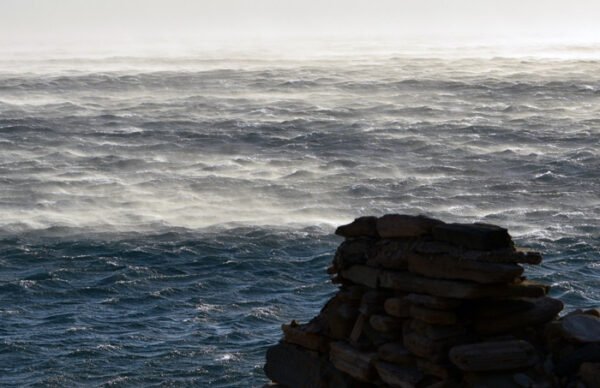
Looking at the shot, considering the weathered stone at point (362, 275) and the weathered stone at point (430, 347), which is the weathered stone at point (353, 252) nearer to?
the weathered stone at point (362, 275)

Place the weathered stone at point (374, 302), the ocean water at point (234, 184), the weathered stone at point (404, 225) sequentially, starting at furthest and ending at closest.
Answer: the ocean water at point (234, 184), the weathered stone at point (374, 302), the weathered stone at point (404, 225)

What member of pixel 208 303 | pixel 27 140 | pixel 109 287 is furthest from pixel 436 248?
pixel 27 140

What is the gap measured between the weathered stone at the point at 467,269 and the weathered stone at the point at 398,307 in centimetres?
48

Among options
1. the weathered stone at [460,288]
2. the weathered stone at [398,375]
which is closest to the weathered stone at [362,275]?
the weathered stone at [460,288]

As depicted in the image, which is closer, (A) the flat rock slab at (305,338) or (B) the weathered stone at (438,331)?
(B) the weathered stone at (438,331)

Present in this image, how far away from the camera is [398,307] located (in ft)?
63.6

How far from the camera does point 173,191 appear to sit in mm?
78375

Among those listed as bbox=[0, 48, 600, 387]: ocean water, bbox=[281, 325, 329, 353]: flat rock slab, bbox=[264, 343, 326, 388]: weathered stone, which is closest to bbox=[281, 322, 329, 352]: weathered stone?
bbox=[281, 325, 329, 353]: flat rock slab

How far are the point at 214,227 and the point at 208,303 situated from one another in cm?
1771

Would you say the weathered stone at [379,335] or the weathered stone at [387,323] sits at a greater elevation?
the weathered stone at [387,323]

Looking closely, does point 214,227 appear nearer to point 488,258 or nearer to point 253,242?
point 253,242

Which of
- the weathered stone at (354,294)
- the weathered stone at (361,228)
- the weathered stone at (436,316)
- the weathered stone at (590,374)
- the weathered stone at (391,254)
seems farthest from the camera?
the weathered stone at (361,228)

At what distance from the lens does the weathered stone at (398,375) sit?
1892 centimetres

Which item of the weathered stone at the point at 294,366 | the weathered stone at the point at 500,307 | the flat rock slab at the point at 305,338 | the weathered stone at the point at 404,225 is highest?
the weathered stone at the point at 404,225
